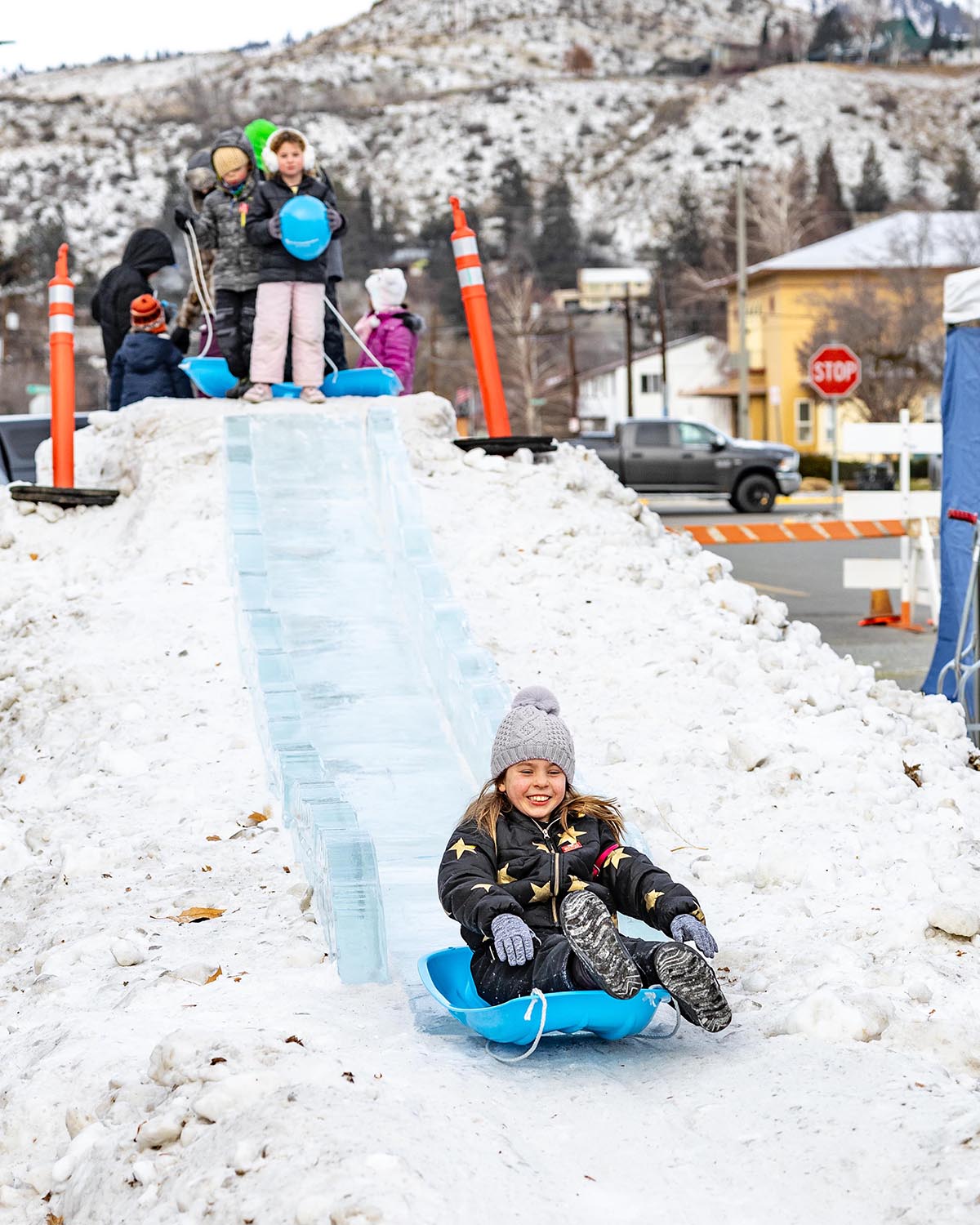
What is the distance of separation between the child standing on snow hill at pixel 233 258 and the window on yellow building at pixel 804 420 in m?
59.5

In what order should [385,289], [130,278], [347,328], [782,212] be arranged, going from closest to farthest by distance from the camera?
1. [347,328]
2. [385,289]
3. [130,278]
4. [782,212]

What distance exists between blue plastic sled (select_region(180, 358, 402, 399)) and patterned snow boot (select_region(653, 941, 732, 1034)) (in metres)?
7.02

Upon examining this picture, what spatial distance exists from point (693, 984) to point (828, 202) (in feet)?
465

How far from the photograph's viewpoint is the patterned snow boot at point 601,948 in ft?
13.8

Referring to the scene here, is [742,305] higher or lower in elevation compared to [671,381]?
higher

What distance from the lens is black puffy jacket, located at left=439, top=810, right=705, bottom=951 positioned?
14.9 feet

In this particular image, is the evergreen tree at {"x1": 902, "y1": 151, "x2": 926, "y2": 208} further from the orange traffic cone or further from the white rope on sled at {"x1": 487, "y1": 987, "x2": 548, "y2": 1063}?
the white rope on sled at {"x1": 487, "y1": 987, "x2": 548, "y2": 1063}

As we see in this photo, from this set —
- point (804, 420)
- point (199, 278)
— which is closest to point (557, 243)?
point (804, 420)

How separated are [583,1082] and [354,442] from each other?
5860 millimetres

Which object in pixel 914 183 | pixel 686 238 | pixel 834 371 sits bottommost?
pixel 834 371

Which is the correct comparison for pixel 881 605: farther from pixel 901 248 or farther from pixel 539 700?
pixel 901 248

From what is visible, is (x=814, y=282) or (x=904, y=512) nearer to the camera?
(x=904, y=512)

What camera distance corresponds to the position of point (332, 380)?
10.9 metres

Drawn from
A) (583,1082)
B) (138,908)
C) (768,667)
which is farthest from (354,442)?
(583,1082)
